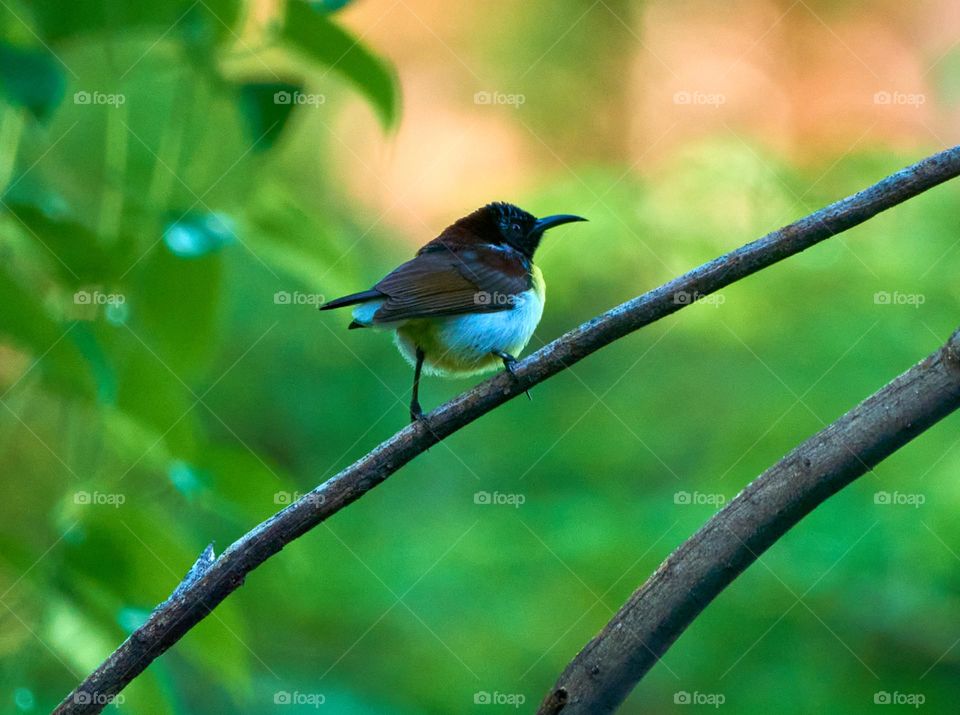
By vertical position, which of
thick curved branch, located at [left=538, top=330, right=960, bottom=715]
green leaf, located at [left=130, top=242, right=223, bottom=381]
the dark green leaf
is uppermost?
the dark green leaf

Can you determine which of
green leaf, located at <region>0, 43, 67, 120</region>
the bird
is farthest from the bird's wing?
green leaf, located at <region>0, 43, 67, 120</region>

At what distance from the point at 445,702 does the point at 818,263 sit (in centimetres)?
A: 262

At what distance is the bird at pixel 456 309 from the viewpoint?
312 centimetres

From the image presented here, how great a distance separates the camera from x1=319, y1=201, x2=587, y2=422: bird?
3.12 metres

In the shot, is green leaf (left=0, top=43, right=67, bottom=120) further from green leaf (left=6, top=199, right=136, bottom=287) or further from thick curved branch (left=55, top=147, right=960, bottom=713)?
thick curved branch (left=55, top=147, right=960, bottom=713)

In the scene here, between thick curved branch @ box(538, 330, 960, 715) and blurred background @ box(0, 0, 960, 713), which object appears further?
blurred background @ box(0, 0, 960, 713)

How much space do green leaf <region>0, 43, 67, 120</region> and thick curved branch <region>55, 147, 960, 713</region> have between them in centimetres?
96

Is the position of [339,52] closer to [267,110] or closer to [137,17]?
[267,110]

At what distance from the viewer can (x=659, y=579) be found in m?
1.76

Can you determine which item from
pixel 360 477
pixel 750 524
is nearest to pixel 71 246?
pixel 360 477

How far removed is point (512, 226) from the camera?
395 centimetres

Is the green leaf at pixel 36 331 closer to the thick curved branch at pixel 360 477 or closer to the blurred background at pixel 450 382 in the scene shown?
the blurred background at pixel 450 382

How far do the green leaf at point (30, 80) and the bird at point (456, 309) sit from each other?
1.03 m

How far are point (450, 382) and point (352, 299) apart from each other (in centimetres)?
208
